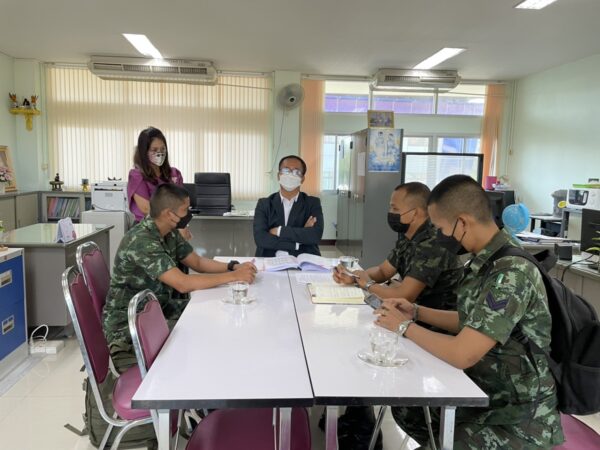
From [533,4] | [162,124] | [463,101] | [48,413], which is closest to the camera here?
[48,413]

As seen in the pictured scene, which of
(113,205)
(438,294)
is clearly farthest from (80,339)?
(113,205)

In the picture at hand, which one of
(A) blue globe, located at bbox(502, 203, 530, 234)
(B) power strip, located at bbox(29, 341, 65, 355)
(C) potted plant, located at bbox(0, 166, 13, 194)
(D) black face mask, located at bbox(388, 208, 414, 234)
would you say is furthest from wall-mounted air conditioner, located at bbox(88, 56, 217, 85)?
(D) black face mask, located at bbox(388, 208, 414, 234)

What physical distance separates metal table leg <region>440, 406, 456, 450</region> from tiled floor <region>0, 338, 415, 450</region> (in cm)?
103

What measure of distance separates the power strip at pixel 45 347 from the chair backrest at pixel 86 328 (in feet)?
5.62

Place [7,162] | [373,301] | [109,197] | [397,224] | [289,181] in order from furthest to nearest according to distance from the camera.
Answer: [7,162] < [109,197] < [289,181] < [397,224] < [373,301]

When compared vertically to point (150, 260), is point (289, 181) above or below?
above

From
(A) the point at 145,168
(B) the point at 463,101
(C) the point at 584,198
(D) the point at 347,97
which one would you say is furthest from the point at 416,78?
(A) the point at 145,168

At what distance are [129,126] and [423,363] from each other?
250 inches

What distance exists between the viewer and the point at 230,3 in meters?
4.01

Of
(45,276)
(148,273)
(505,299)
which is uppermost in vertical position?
(505,299)

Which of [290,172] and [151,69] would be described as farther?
[151,69]

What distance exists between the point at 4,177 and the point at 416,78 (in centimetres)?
585

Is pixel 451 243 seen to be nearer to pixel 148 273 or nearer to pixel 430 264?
pixel 430 264

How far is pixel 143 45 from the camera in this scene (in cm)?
542
